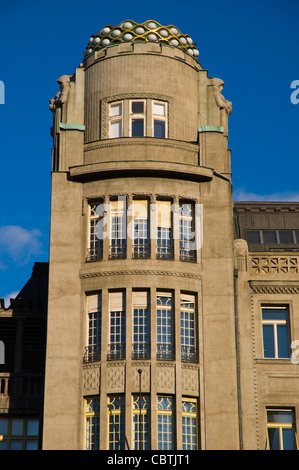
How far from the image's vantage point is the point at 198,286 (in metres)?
42.8

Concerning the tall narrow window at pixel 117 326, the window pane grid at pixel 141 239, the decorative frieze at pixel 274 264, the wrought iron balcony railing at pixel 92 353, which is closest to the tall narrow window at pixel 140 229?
the window pane grid at pixel 141 239

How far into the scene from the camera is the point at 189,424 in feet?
134

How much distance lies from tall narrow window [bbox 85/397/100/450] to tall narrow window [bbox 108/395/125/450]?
518 mm

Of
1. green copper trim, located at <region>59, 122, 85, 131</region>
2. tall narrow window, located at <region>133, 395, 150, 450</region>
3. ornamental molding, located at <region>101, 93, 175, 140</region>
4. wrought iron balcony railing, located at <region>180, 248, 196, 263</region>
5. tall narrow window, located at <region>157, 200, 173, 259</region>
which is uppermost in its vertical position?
ornamental molding, located at <region>101, 93, 175, 140</region>

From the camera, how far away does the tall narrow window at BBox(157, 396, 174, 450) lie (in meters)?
40.0

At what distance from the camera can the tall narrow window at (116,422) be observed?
39969 millimetres

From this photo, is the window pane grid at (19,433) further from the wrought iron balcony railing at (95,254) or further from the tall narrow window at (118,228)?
the tall narrow window at (118,228)

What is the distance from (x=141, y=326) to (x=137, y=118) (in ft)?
32.0

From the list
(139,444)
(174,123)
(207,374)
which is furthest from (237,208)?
(139,444)

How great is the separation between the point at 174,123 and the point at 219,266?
22.8 ft

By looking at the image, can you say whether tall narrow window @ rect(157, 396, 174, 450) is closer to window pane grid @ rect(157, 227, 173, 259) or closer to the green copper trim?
window pane grid @ rect(157, 227, 173, 259)

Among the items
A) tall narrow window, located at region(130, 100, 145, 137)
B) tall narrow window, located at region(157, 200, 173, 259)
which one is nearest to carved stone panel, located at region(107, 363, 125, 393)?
tall narrow window, located at region(157, 200, 173, 259)

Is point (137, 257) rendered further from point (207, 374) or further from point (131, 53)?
point (131, 53)

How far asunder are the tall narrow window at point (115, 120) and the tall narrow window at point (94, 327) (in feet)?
25.2
